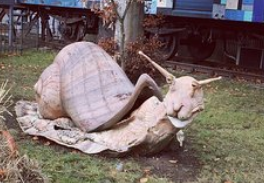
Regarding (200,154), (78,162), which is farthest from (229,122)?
(78,162)

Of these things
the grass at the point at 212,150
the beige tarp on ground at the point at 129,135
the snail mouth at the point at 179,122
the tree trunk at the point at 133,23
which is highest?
the tree trunk at the point at 133,23

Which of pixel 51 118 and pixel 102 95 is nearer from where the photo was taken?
pixel 102 95

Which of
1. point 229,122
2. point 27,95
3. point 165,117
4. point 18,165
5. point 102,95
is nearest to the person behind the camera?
point 18,165

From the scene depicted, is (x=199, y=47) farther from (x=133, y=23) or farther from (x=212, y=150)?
(x=212, y=150)

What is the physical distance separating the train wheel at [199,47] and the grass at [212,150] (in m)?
5.17

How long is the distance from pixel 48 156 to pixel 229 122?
3.47 metres

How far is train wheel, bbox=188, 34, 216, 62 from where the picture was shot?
16266 millimetres

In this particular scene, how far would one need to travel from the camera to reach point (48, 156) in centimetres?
571

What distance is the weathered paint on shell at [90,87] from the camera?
6.05 m

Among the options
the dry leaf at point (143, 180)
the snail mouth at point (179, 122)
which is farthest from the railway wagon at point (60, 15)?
the dry leaf at point (143, 180)

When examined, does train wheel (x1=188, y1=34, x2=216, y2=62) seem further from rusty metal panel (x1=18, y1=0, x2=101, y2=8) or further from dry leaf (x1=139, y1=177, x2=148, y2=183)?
dry leaf (x1=139, y1=177, x2=148, y2=183)

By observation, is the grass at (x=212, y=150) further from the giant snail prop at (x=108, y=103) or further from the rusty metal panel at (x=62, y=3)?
the rusty metal panel at (x=62, y=3)

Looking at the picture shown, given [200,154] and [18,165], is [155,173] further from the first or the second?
[18,165]

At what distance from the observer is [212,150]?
258 inches
